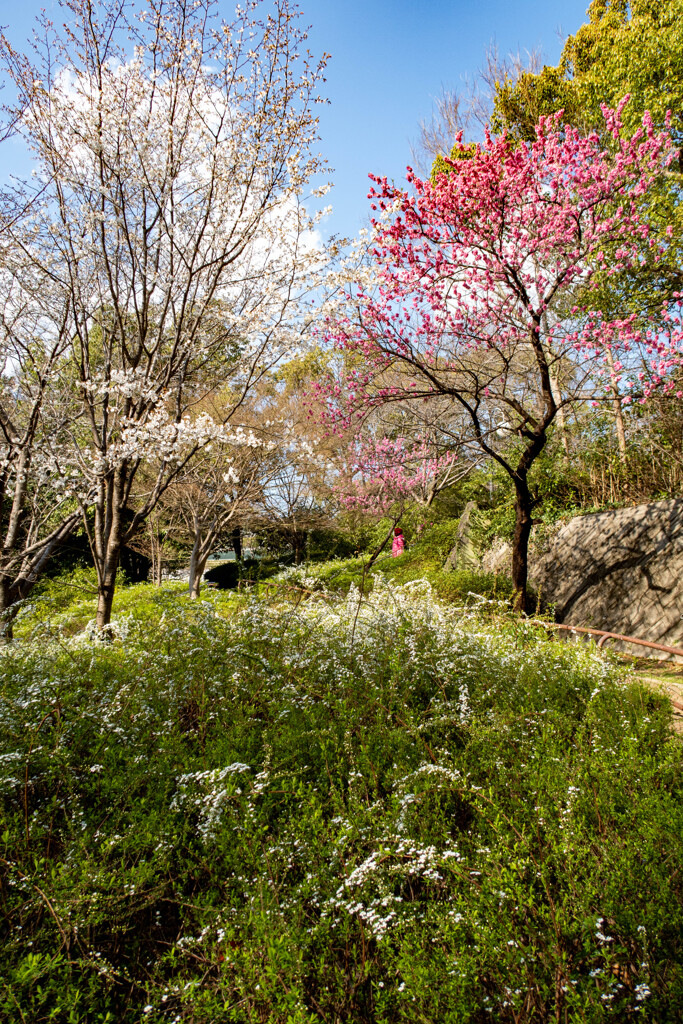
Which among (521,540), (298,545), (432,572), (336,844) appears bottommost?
(336,844)

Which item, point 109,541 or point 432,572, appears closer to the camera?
point 109,541

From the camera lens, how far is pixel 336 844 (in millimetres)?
1471

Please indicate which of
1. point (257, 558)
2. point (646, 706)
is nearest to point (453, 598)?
point (646, 706)

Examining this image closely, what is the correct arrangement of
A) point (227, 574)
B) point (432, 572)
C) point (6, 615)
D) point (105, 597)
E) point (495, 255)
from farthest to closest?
point (227, 574) < point (432, 572) < point (495, 255) < point (6, 615) < point (105, 597)

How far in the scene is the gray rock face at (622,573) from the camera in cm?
608

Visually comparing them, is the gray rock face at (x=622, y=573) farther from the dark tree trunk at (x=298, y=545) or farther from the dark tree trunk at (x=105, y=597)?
the dark tree trunk at (x=298, y=545)

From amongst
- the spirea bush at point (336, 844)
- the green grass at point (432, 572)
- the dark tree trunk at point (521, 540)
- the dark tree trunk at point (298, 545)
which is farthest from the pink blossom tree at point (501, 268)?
the dark tree trunk at point (298, 545)

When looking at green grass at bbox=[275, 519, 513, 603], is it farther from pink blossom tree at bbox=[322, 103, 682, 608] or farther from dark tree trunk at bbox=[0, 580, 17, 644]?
dark tree trunk at bbox=[0, 580, 17, 644]

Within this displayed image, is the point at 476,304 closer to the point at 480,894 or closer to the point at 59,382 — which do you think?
the point at 59,382


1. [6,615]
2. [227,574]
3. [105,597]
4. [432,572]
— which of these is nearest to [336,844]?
[105,597]

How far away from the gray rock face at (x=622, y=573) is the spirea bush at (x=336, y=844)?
4161mm

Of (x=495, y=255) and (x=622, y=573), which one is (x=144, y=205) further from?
(x=622, y=573)

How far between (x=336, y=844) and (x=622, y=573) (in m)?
6.18

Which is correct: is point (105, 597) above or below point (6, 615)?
above
